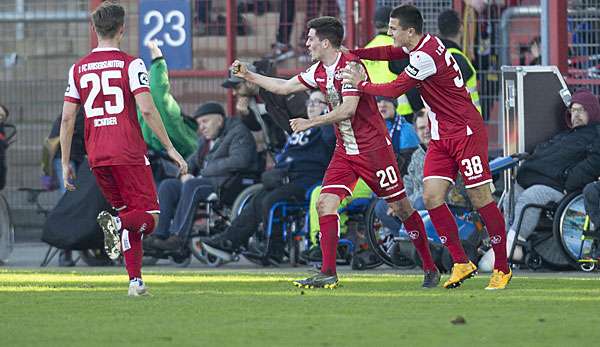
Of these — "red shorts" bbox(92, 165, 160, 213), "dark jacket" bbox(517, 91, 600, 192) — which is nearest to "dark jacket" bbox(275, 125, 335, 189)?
"dark jacket" bbox(517, 91, 600, 192)

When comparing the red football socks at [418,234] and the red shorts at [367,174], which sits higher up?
the red shorts at [367,174]

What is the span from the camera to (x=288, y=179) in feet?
56.2

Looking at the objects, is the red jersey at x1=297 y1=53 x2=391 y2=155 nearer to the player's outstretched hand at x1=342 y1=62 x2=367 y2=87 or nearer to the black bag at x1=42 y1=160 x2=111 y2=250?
the player's outstretched hand at x1=342 y1=62 x2=367 y2=87

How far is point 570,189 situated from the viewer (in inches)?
614

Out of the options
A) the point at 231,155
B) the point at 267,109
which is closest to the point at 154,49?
the point at 267,109

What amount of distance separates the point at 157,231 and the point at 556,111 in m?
4.18

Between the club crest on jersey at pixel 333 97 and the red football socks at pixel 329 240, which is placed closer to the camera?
the red football socks at pixel 329 240

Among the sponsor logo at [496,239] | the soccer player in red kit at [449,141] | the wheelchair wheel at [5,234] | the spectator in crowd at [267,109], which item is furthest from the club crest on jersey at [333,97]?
the wheelchair wheel at [5,234]

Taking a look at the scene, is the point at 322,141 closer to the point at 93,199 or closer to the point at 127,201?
the point at 93,199

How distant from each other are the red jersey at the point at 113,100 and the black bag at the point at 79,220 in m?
5.42

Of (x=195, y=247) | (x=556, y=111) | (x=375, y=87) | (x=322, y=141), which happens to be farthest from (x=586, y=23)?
(x=375, y=87)

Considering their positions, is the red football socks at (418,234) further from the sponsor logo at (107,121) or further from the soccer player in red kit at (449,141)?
the sponsor logo at (107,121)

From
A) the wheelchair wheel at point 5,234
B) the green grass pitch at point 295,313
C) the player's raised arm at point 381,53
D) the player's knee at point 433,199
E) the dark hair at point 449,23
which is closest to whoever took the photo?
the green grass pitch at point 295,313

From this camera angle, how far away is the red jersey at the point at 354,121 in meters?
13.1
